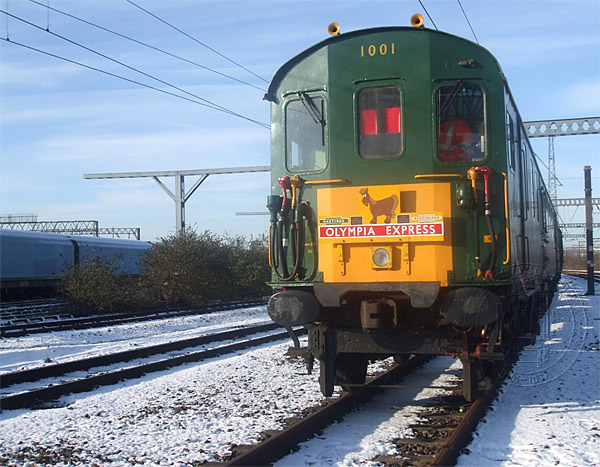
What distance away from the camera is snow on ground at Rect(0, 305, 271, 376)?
11555 millimetres

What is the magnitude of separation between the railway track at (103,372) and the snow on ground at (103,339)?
100cm

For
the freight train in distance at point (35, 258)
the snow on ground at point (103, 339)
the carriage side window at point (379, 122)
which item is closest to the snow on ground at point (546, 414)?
the carriage side window at point (379, 122)

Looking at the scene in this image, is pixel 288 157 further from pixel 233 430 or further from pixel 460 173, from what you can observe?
pixel 233 430

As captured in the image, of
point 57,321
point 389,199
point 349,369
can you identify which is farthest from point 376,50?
point 57,321

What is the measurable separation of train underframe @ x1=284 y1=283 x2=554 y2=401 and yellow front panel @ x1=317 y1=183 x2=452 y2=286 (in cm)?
26

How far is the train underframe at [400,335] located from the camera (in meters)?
6.60

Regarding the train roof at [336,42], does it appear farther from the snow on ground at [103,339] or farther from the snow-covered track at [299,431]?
the snow on ground at [103,339]

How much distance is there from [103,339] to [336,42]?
961cm

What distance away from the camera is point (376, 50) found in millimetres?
Result: 7031

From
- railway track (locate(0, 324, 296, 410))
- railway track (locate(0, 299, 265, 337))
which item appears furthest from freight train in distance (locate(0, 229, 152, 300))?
railway track (locate(0, 324, 296, 410))

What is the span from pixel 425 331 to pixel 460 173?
162 centimetres

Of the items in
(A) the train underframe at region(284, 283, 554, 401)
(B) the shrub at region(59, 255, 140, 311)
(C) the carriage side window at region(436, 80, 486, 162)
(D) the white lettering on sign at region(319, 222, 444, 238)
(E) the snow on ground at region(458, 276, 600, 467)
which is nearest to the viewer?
(E) the snow on ground at region(458, 276, 600, 467)

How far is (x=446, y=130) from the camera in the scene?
Result: 22.3 feet

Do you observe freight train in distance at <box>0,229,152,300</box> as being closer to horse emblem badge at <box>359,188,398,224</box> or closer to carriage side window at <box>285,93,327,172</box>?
carriage side window at <box>285,93,327,172</box>
